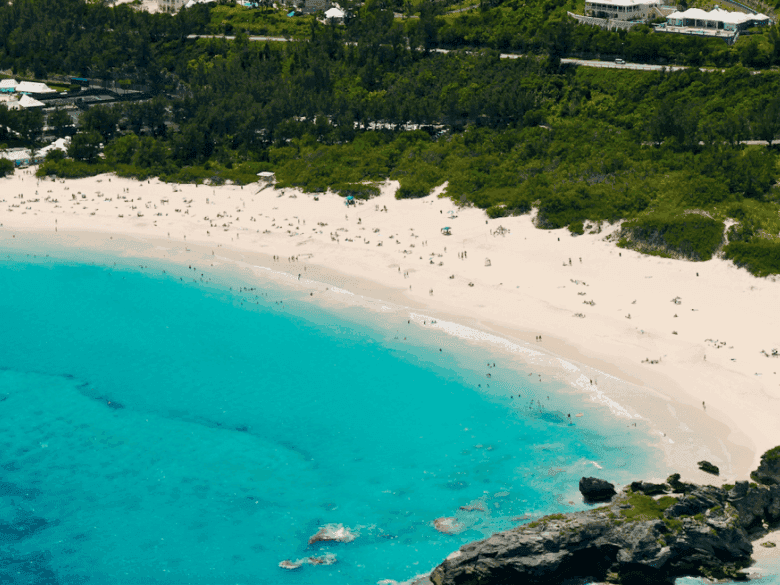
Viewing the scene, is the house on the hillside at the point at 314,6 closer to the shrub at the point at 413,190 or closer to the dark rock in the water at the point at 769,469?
the shrub at the point at 413,190

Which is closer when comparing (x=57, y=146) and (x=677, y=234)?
(x=677, y=234)

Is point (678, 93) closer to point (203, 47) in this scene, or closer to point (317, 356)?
point (317, 356)

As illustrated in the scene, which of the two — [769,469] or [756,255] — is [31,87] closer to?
[756,255]

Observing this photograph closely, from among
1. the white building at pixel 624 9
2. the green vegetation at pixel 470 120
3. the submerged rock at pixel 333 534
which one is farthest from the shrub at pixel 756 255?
the white building at pixel 624 9

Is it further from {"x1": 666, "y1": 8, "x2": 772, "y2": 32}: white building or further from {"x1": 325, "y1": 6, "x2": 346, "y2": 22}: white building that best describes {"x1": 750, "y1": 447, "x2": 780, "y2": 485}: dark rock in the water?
{"x1": 325, "y1": 6, "x2": 346, "y2": 22}: white building

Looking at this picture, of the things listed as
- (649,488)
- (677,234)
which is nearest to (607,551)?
(649,488)

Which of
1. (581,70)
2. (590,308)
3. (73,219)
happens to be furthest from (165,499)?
(581,70)
